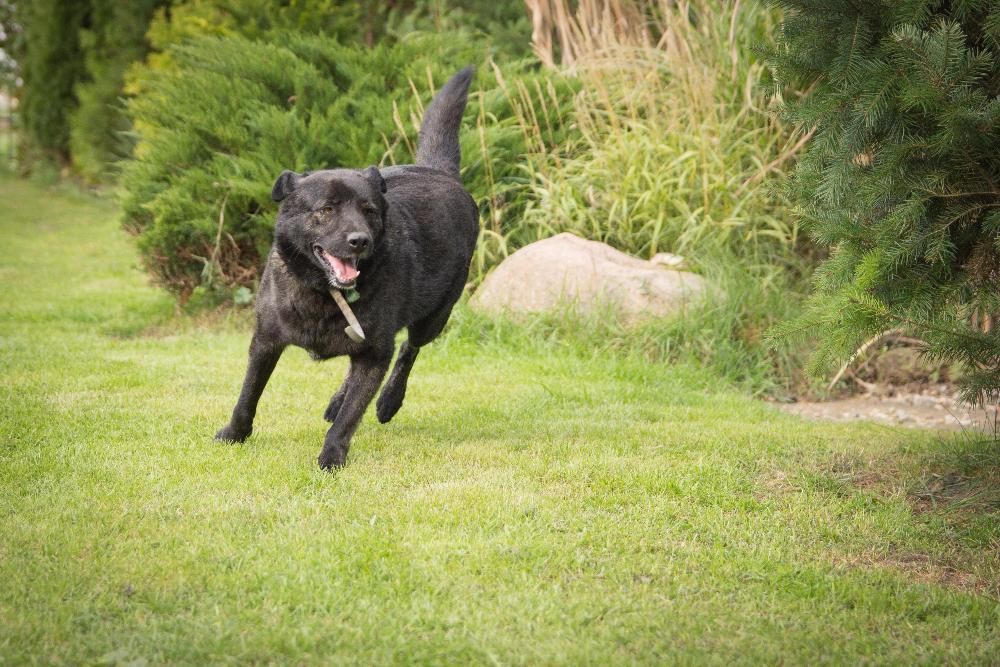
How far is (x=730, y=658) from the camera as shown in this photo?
2738 mm

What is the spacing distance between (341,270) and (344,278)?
0.15ft

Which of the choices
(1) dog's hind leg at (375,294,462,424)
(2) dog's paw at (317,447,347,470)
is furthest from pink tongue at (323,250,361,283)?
(1) dog's hind leg at (375,294,462,424)

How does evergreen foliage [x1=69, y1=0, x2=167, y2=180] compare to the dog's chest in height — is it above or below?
below

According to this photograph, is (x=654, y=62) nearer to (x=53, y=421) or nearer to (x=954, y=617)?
(x=53, y=421)

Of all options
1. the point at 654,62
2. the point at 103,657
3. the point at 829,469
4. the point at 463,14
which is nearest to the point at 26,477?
the point at 103,657

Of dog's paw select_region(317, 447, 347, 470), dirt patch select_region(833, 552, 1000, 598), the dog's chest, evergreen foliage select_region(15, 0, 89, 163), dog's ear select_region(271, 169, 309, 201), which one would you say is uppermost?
dog's ear select_region(271, 169, 309, 201)

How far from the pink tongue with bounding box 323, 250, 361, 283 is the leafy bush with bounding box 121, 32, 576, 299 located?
3226mm

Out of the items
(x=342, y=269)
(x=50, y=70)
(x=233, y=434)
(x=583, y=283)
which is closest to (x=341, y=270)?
(x=342, y=269)

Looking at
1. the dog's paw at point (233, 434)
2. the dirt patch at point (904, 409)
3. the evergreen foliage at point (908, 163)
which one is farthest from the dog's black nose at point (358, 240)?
the dirt patch at point (904, 409)

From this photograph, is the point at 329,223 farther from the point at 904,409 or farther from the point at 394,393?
the point at 904,409

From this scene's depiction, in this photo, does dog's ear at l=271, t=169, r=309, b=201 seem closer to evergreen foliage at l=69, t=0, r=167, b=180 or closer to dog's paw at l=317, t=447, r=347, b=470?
dog's paw at l=317, t=447, r=347, b=470

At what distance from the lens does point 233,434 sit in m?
4.48

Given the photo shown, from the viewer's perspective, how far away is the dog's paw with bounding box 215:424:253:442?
4473 mm

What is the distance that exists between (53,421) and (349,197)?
1.77 metres
